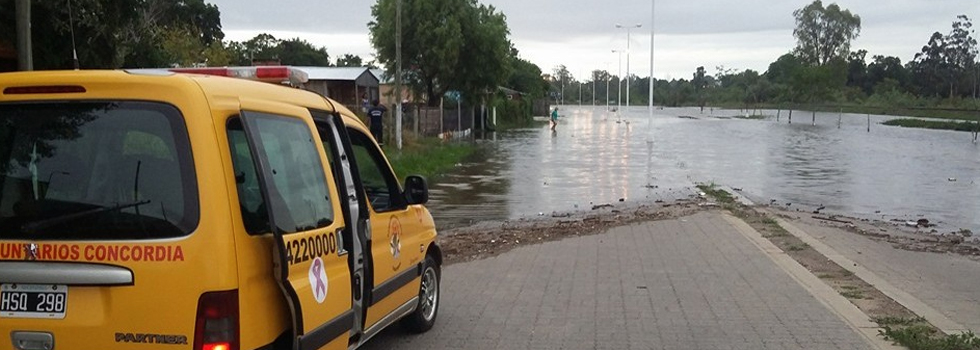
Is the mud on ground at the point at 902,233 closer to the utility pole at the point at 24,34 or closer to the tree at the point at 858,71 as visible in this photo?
the utility pole at the point at 24,34

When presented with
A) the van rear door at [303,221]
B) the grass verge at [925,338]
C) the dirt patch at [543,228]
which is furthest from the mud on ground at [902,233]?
the van rear door at [303,221]

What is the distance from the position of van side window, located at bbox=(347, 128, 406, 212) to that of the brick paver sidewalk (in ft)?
3.75

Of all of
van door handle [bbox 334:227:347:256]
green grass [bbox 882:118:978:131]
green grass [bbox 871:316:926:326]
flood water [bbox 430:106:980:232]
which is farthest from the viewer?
green grass [bbox 882:118:978:131]

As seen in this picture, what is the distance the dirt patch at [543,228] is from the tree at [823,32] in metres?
129

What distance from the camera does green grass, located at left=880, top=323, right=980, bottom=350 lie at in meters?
6.17

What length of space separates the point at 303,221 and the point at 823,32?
5729 inches

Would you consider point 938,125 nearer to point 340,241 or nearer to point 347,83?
point 347,83

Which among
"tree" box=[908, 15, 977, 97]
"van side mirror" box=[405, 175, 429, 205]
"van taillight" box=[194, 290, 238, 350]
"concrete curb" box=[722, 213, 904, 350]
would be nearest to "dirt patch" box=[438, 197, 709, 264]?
"concrete curb" box=[722, 213, 904, 350]

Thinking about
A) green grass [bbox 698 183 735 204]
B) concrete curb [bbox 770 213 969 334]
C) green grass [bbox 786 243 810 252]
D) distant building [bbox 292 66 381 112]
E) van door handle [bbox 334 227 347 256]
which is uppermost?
distant building [bbox 292 66 381 112]

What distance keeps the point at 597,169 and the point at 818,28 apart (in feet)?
403

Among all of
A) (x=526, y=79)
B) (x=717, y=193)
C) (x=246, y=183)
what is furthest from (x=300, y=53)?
(x=246, y=183)

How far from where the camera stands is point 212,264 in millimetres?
3654

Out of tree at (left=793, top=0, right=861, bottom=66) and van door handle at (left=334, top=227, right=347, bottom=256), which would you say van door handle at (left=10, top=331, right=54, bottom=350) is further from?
tree at (left=793, top=0, right=861, bottom=66)

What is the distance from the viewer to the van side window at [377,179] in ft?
19.5
